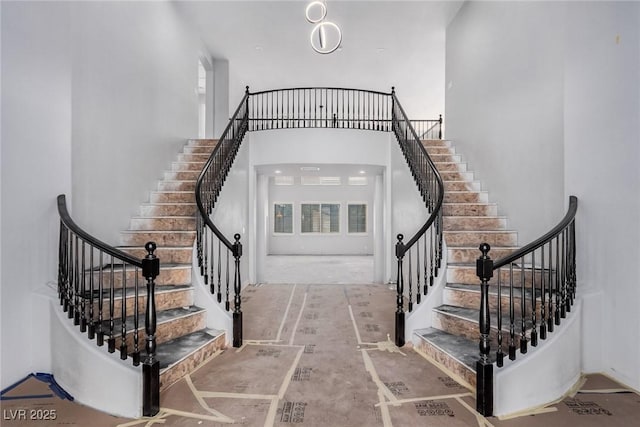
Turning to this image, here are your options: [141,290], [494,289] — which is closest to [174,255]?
[141,290]

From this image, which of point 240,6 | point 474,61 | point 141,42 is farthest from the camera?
point 240,6

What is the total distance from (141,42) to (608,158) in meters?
5.52

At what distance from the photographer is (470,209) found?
445 centimetres

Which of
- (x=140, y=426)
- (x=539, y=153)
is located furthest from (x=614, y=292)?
(x=140, y=426)

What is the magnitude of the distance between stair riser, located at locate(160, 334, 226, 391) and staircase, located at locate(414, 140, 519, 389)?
77.7 inches

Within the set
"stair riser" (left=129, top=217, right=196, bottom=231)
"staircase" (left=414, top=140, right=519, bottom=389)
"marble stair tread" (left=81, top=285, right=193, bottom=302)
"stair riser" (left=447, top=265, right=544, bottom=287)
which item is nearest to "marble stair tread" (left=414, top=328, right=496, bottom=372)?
"staircase" (left=414, top=140, right=519, bottom=389)

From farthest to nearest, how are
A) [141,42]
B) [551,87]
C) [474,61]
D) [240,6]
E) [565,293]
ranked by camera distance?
[240,6] → [474,61] → [141,42] → [551,87] → [565,293]

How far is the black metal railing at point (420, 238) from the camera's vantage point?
3.36 meters

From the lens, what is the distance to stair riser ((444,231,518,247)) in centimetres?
388

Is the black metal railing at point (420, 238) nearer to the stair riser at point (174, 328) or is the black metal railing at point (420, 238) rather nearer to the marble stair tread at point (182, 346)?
the marble stair tread at point (182, 346)

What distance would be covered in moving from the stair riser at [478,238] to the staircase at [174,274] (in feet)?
9.32

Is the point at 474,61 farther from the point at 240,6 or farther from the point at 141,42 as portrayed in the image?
the point at 141,42

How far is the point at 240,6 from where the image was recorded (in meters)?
5.71

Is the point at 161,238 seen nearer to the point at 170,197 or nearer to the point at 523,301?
the point at 170,197
